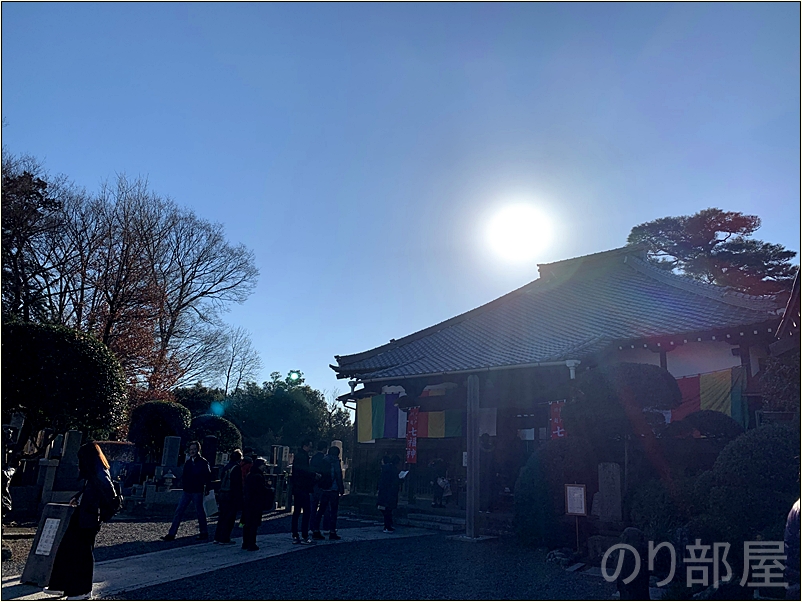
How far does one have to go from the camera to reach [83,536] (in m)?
5.80

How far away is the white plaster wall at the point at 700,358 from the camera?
36.4 feet

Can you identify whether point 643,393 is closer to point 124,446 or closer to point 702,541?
point 702,541

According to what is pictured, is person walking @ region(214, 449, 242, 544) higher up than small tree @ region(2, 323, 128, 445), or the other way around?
small tree @ region(2, 323, 128, 445)

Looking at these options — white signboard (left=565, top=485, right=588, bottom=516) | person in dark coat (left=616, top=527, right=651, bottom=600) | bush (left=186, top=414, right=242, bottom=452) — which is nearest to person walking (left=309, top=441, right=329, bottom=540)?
white signboard (left=565, top=485, right=588, bottom=516)

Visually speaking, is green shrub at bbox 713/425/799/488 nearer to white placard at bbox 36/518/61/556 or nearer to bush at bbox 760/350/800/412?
bush at bbox 760/350/800/412

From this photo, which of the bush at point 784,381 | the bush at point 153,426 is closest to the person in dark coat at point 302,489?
the bush at point 784,381

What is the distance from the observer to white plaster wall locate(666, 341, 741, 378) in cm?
1110

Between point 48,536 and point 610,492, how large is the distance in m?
6.67

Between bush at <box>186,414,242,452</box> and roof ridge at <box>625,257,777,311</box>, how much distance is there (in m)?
14.1

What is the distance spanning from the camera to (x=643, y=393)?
28.8ft

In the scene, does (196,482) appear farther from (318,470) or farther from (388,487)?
(388,487)

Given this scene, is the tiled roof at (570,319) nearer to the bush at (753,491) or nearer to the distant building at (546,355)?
the distant building at (546,355)

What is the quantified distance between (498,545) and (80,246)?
1863 centimetres

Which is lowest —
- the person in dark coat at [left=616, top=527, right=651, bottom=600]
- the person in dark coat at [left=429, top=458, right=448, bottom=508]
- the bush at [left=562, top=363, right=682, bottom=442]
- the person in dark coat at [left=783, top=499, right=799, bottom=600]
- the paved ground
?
the paved ground
